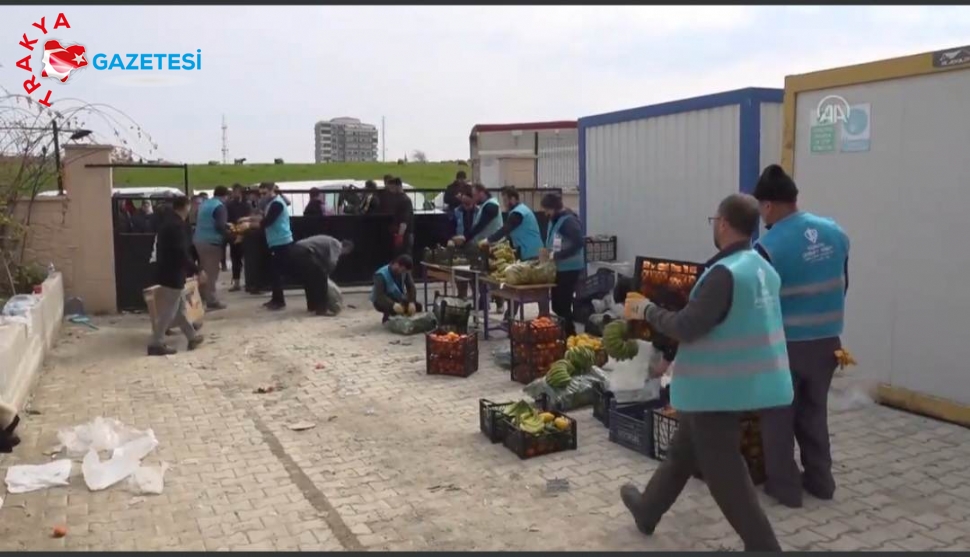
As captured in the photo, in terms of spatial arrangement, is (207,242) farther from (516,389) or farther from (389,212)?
(516,389)

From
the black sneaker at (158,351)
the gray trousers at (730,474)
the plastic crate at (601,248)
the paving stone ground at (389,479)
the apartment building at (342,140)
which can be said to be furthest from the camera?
the apartment building at (342,140)

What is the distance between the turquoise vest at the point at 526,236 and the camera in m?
10.9

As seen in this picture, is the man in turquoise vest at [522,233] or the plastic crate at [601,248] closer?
the man in turquoise vest at [522,233]

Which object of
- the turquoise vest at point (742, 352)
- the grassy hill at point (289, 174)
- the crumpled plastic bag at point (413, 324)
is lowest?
the crumpled plastic bag at point (413, 324)

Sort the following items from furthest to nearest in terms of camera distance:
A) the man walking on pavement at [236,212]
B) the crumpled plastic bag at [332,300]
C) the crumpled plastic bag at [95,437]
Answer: the man walking on pavement at [236,212]
the crumpled plastic bag at [332,300]
the crumpled plastic bag at [95,437]

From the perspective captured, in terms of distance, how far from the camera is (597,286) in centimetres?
1088

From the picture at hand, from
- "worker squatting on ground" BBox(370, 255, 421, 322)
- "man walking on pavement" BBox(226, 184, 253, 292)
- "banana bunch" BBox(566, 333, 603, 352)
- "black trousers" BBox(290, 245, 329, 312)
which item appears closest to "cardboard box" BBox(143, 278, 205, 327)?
"black trousers" BBox(290, 245, 329, 312)

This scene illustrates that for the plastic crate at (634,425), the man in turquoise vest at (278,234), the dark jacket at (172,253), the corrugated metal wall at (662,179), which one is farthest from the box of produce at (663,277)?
the man in turquoise vest at (278,234)

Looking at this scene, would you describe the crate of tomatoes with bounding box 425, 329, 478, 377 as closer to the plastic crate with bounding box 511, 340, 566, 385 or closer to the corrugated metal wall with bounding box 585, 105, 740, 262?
the plastic crate with bounding box 511, 340, 566, 385

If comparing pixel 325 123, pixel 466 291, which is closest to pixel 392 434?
pixel 466 291

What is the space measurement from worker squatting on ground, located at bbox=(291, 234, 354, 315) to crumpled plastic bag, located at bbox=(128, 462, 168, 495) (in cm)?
674

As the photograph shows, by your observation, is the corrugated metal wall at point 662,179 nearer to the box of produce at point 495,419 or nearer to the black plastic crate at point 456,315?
the black plastic crate at point 456,315

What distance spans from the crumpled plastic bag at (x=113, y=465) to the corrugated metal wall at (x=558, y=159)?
14.2m

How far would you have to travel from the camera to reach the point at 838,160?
7715 millimetres
